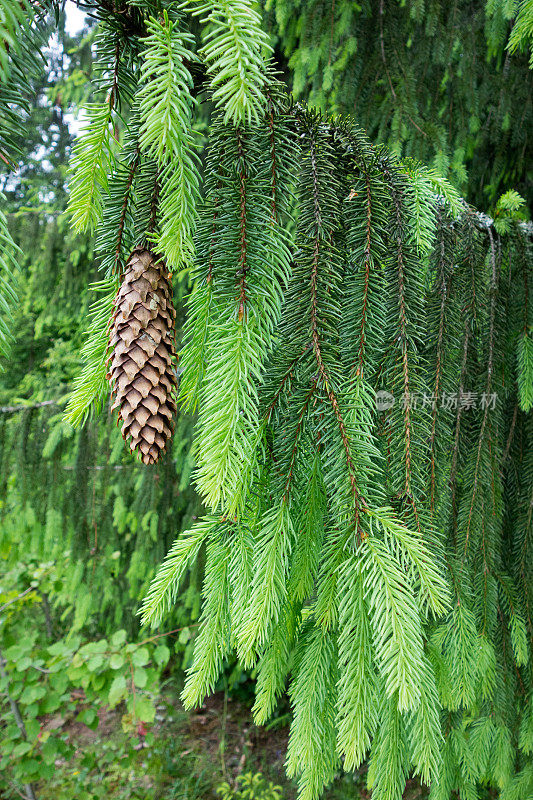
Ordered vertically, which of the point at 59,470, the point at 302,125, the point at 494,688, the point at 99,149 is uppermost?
the point at 302,125

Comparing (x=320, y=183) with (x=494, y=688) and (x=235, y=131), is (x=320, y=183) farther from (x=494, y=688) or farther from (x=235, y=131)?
(x=494, y=688)

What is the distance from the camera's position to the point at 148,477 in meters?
2.30

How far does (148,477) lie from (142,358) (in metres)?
1.85

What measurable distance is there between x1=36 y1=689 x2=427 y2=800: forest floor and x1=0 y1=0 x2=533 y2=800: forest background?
12mm

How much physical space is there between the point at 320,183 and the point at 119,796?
3.25m

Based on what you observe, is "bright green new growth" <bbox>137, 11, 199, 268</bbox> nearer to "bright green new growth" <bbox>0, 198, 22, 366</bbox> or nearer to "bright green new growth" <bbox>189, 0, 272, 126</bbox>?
"bright green new growth" <bbox>189, 0, 272, 126</bbox>

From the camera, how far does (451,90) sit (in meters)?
2.08

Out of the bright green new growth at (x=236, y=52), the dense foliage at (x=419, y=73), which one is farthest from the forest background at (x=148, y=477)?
the bright green new growth at (x=236, y=52)

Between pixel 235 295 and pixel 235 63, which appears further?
pixel 235 295

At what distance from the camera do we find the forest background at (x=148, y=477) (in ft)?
6.02

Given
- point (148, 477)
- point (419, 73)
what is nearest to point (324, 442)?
point (148, 477)

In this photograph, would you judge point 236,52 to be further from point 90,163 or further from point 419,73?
point 419,73

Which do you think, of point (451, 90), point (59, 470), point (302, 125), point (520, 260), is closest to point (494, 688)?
point (520, 260)

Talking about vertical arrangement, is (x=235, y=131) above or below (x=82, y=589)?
above
